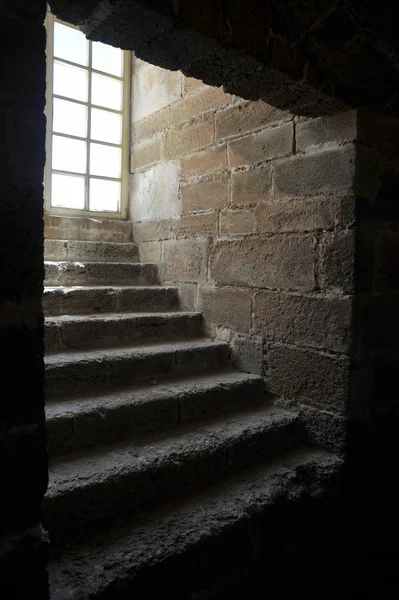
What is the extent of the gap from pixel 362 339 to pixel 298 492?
2.46 feet

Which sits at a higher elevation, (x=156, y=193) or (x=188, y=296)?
(x=156, y=193)

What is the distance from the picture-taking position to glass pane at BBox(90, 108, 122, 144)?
3529 millimetres

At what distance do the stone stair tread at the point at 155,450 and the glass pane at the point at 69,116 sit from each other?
8.12ft

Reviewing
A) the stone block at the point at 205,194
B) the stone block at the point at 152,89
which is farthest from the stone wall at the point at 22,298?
the stone block at the point at 152,89

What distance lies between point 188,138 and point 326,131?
1186mm

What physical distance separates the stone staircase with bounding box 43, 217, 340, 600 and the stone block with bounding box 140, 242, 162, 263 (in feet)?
1.51

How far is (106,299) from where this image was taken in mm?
2730

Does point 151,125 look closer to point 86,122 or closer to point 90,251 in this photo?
point 86,122

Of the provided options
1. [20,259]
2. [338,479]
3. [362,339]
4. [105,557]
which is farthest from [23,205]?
[338,479]

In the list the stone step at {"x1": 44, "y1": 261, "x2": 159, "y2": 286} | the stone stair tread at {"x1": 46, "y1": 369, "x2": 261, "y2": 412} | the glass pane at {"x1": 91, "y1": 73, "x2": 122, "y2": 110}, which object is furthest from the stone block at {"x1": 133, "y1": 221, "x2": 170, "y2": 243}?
the stone stair tread at {"x1": 46, "y1": 369, "x2": 261, "y2": 412}

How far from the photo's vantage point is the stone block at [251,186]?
95.7 inches

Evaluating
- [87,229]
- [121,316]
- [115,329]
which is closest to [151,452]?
[115,329]

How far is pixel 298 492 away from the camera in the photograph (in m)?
1.90

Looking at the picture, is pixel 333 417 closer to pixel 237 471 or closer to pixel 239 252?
pixel 237 471
